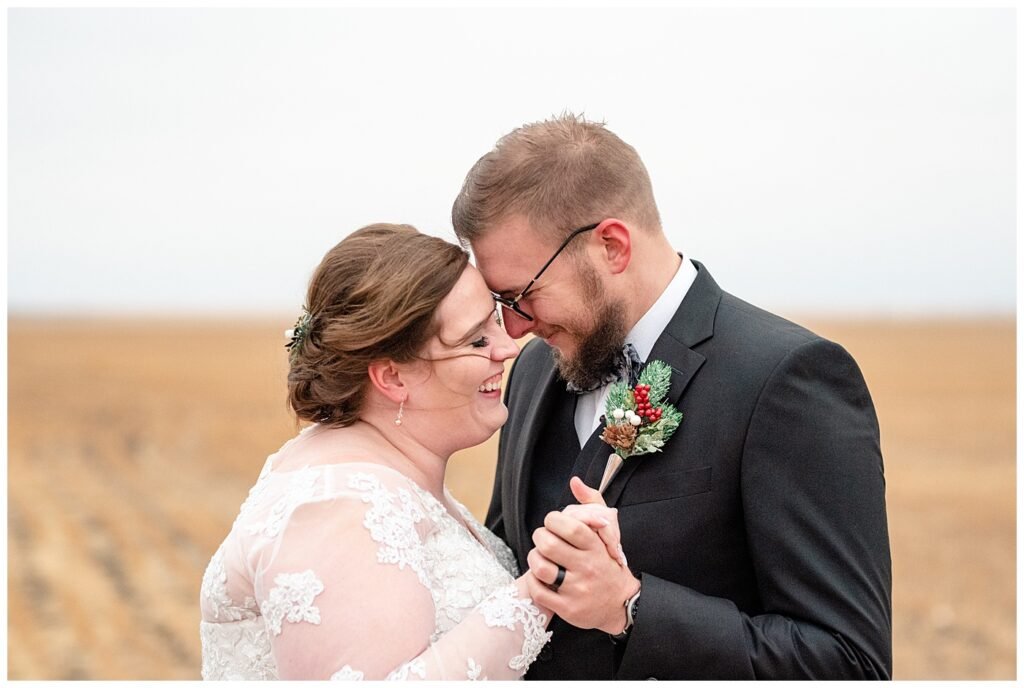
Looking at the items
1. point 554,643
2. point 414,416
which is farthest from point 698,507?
point 414,416

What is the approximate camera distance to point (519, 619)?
3.31 m

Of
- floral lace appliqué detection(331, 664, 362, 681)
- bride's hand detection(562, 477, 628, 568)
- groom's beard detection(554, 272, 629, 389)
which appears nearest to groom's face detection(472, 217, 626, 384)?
groom's beard detection(554, 272, 629, 389)

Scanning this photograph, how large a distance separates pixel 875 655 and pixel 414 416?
63.7 inches

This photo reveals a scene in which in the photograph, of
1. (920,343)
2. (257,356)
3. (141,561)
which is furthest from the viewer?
(920,343)

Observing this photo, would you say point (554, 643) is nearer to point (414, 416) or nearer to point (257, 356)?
point (414, 416)

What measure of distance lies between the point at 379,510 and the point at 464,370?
0.56 metres

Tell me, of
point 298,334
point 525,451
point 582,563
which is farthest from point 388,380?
point 582,563

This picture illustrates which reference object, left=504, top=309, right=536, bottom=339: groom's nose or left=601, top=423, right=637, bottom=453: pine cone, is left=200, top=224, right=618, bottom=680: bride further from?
left=601, top=423, right=637, bottom=453: pine cone

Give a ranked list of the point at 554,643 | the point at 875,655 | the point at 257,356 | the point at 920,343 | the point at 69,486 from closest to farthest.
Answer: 1. the point at 875,655
2. the point at 554,643
3. the point at 69,486
4. the point at 257,356
5. the point at 920,343

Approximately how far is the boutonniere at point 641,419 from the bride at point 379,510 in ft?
1.34

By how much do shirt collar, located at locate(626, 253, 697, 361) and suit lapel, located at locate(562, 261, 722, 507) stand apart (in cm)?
5

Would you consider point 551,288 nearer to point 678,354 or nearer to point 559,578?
point 678,354

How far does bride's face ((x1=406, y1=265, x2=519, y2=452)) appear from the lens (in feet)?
11.8

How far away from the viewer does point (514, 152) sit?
12.5 feet
